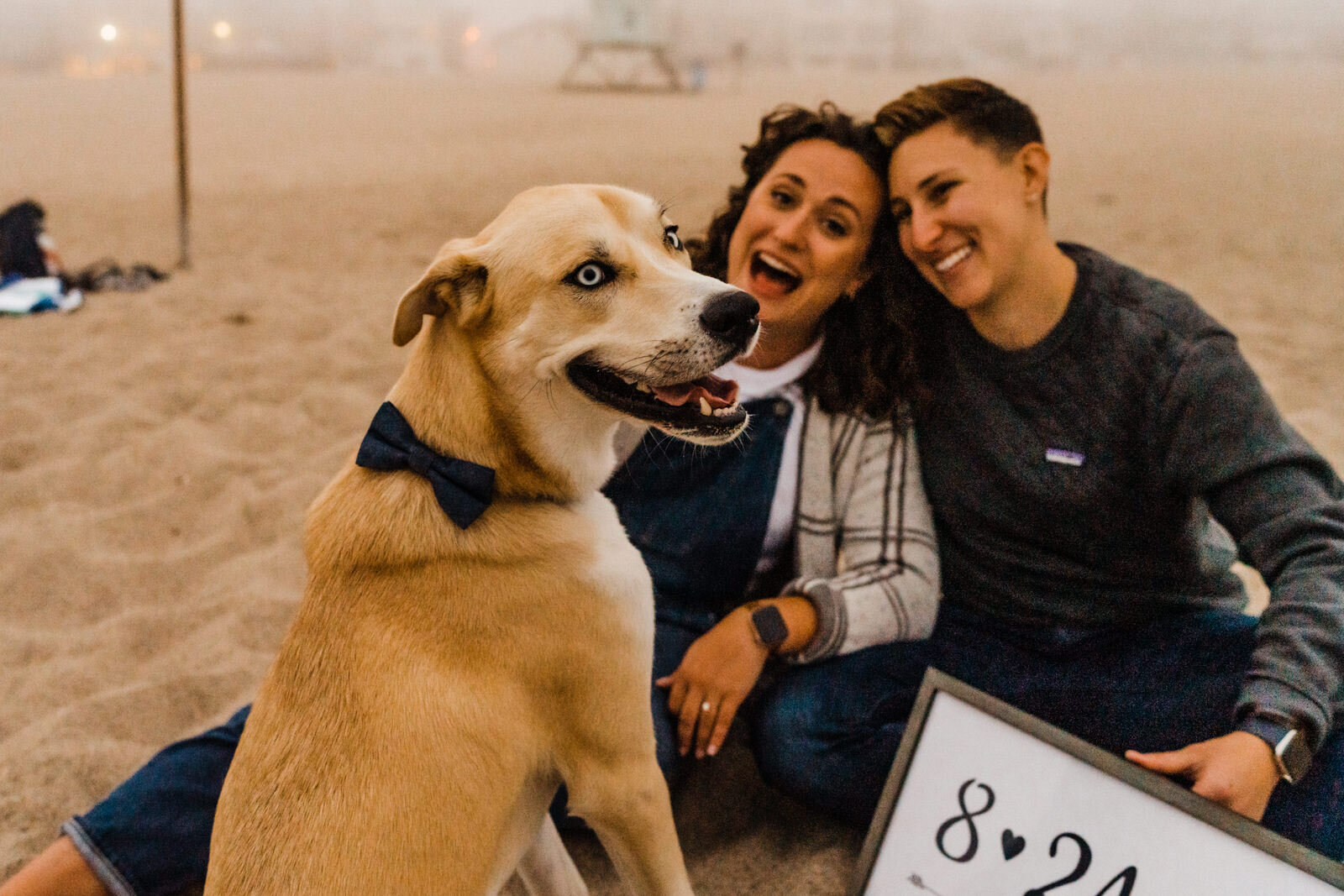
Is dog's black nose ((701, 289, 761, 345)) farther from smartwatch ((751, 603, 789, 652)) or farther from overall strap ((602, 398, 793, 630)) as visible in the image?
smartwatch ((751, 603, 789, 652))

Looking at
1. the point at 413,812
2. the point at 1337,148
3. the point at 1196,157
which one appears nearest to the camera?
the point at 413,812

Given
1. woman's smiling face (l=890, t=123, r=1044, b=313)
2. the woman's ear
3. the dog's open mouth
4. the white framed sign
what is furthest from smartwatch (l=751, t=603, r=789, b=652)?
the woman's ear

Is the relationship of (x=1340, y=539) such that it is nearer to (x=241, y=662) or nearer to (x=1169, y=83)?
(x=241, y=662)

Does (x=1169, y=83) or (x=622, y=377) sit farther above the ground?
(x=1169, y=83)

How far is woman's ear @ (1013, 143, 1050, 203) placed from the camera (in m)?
1.82

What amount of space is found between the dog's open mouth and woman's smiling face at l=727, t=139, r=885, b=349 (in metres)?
0.57

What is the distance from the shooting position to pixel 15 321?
4082 millimetres

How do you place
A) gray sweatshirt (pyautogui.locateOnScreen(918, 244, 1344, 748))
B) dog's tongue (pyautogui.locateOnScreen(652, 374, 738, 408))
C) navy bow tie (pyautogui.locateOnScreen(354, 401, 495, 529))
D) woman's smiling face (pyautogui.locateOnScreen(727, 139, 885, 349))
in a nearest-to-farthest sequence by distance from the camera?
navy bow tie (pyautogui.locateOnScreen(354, 401, 495, 529)), dog's tongue (pyautogui.locateOnScreen(652, 374, 738, 408)), gray sweatshirt (pyautogui.locateOnScreen(918, 244, 1344, 748)), woman's smiling face (pyautogui.locateOnScreen(727, 139, 885, 349))

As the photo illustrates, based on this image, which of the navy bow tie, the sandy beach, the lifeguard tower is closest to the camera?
the navy bow tie

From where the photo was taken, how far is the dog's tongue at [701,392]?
1.38 metres

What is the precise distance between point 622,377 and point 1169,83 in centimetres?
756

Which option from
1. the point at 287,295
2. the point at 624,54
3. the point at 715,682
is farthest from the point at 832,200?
the point at 624,54

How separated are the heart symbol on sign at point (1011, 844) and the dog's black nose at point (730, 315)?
1.00 m

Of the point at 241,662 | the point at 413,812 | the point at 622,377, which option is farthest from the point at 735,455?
the point at 241,662
